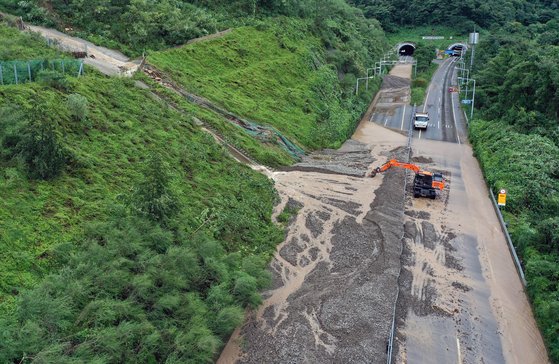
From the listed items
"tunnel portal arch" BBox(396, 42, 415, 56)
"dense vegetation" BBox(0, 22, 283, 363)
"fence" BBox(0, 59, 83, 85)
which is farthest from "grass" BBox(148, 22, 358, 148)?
"tunnel portal arch" BBox(396, 42, 415, 56)

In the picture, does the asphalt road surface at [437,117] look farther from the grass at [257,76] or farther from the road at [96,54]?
the road at [96,54]

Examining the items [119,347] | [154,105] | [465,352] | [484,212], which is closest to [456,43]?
[484,212]

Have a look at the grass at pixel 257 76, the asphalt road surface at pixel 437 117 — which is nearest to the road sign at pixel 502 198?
the grass at pixel 257 76

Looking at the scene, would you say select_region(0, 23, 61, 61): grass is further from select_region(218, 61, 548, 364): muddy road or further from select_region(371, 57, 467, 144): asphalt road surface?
select_region(371, 57, 467, 144): asphalt road surface

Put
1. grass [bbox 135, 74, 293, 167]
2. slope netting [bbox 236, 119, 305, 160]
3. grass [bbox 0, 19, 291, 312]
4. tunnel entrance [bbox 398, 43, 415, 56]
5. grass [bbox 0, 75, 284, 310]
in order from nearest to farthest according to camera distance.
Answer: grass [bbox 0, 75, 284, 310]
grass [bbox 0, 19, 291, 312]
grass [bbox 135, 74, 293, 167]
slope netting [bbox 236, 119, 305, 160]
tunnel entrance [bbox 398, 43, 415, 56]

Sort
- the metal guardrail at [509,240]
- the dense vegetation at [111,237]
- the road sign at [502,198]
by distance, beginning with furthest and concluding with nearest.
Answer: the road sign at [502,198]
the metal guardrail at [509,240]
the dense vegetation at [111,237]

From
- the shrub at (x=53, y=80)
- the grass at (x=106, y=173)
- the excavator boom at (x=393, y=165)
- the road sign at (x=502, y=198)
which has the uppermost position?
the shrub at (x=53, y=80)

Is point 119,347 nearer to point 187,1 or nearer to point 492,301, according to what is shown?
point 492,301
